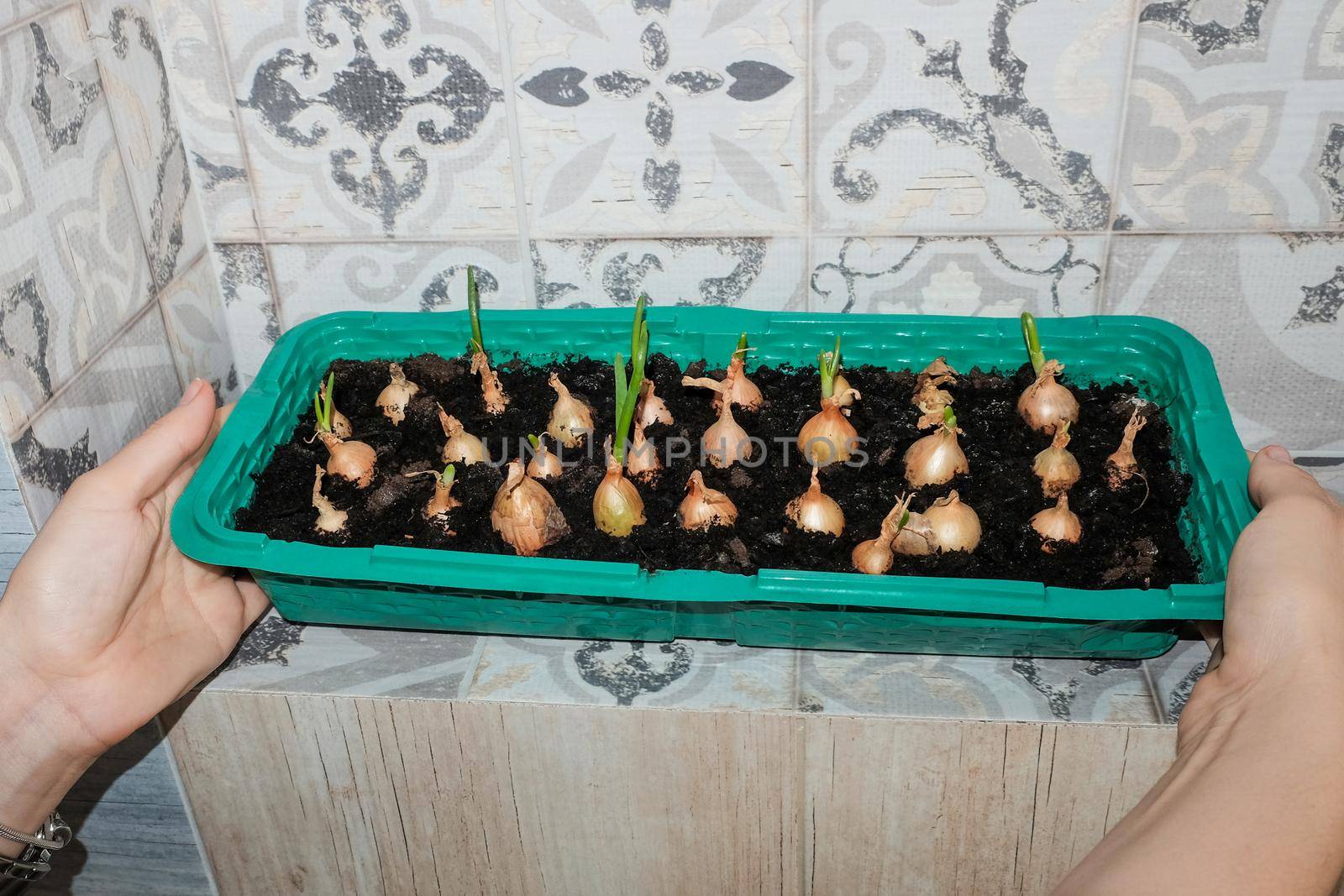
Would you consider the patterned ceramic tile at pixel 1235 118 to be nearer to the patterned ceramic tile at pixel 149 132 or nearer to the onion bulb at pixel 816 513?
the onion bulb at pixel 816 513

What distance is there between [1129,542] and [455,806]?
54cm

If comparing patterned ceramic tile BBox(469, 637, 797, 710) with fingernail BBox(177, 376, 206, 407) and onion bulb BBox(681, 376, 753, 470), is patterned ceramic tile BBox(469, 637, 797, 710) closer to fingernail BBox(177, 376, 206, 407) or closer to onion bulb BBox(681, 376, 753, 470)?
onion bulb BBox(681, 376, 753, 470)

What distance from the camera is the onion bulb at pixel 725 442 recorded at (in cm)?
85

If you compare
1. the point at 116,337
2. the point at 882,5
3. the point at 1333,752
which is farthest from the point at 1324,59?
the point at 116,337

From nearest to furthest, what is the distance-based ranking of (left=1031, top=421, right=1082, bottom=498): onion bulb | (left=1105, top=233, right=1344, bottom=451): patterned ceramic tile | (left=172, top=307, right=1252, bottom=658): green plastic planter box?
(left=172, top=307, right=1252, bottom=658): green plastic planter box
(left=1031, top=421, right=1082, bottom=498): onion bulb
(left=1105, top=233, right=1344, bottom=451): patterned ceramic tile

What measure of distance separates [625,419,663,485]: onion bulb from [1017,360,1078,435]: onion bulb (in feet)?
1.01

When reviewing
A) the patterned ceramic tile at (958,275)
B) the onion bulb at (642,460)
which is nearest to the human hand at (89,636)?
the onion bulb at (642,460)

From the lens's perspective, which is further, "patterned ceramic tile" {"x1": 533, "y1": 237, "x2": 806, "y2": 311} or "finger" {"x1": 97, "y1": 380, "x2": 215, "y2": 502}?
"patterned ceramic tile" {"x1": 533, "y1": 237, "x2": 806, "y2": 311}

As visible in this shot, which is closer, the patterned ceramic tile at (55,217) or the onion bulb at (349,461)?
the patterned ceramic tile at (55,217)

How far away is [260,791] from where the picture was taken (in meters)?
0.84

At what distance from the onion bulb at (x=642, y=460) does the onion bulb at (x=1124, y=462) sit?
0.35m

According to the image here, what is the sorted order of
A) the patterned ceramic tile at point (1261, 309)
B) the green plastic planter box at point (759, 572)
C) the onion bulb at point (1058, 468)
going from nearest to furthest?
1. the green plastic planter box at point (759, 572)
2. the onion bulb at point (1058, 468)
3. the patterned ceramic tile at point (1261, 309)

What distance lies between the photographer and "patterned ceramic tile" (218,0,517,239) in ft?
2.89

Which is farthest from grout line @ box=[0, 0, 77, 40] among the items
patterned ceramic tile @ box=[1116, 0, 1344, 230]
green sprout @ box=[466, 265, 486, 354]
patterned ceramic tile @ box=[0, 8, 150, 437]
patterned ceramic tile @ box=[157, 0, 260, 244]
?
patterned ceramic tile @ box=[1116, 0, 1344, 230]
